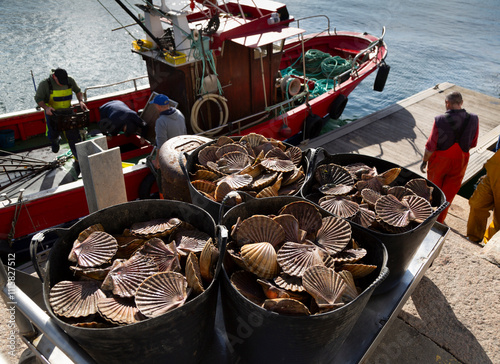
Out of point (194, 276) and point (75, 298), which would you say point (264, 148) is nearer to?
point (194, 276)

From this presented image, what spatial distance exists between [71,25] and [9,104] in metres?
10.1

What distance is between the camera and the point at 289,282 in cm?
192

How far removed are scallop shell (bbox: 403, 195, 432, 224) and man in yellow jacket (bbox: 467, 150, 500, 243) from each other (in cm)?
308

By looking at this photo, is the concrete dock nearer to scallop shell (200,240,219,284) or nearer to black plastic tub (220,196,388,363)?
black plastic tub (220,196,388,363)

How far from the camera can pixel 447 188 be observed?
4902 mm

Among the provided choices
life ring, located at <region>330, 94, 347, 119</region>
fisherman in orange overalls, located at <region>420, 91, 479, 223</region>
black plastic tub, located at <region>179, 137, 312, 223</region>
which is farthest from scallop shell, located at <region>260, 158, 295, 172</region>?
life ring, located at <region>330, 94, 347, 119</region>

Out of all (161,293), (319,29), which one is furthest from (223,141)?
(319,29)

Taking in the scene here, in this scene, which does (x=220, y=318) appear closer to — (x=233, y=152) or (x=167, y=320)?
(x=167, y=320)

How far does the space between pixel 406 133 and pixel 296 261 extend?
7473 mm

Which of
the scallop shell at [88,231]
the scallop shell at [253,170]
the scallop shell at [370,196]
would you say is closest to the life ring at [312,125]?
the scallop shell at [253,170]

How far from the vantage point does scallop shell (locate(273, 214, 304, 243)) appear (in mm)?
2215

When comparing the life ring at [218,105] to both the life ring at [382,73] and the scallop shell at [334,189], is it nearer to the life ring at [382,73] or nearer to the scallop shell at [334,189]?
the scallop shell at [334,189]

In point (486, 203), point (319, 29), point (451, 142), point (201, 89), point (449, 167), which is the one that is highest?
point (201, 89)

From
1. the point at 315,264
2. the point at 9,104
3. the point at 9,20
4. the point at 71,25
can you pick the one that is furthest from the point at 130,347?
the point at 9,20
